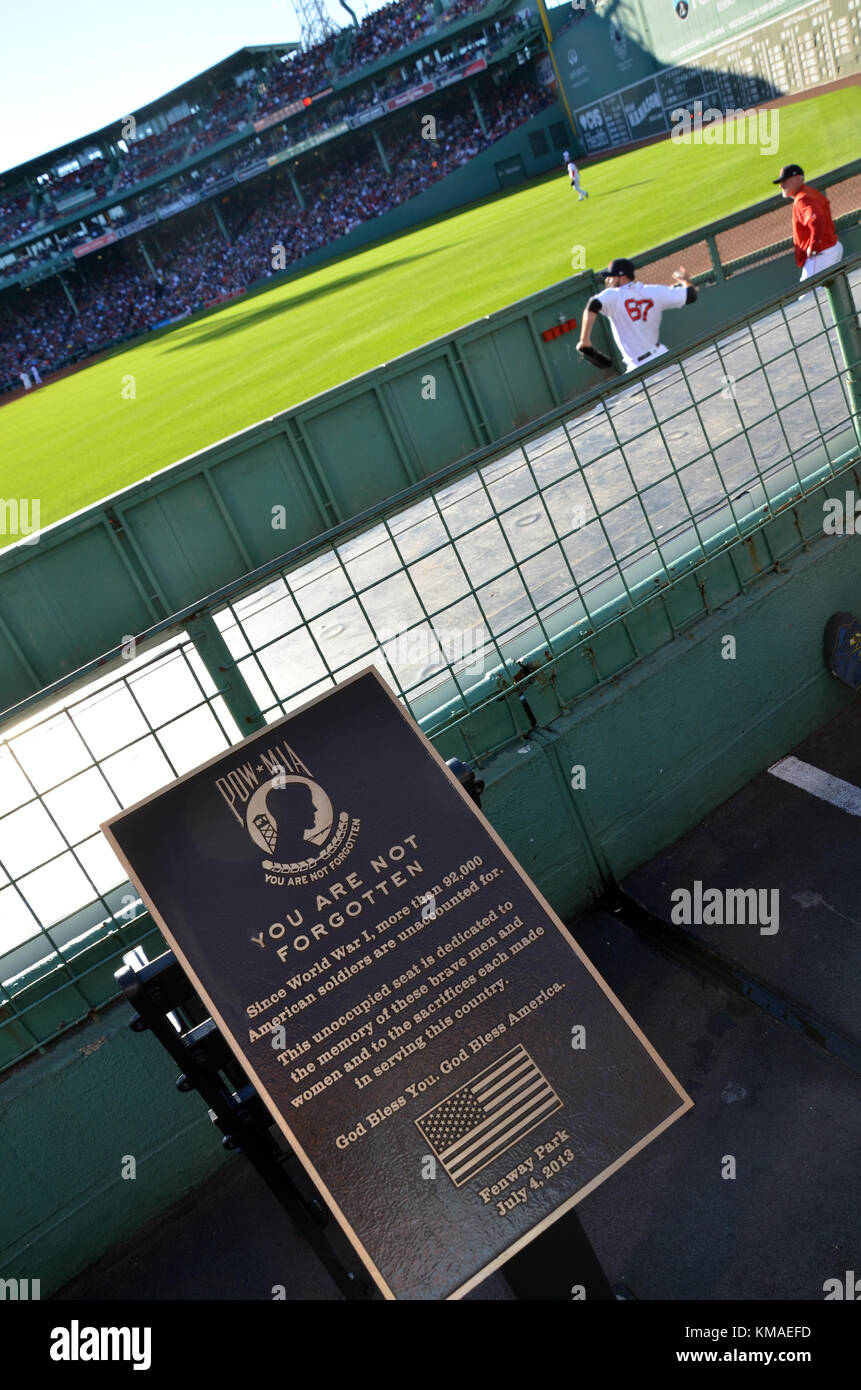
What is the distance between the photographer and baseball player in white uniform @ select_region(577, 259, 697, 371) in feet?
33.1

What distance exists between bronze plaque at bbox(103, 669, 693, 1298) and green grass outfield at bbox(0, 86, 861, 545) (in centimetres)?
1843

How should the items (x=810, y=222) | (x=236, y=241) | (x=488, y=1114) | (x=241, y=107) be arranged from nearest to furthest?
(x=488, y=1114) → (x=810, y=222) → (x=236, y=241) → (x=241, y=107)

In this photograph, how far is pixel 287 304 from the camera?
3834cm

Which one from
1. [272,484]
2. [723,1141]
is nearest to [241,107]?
[272,484]

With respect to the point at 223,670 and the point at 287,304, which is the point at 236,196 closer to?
the point at 287,304

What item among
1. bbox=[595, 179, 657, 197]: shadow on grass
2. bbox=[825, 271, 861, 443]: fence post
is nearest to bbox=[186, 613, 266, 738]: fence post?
bbox=[825, 271, 861, 443]: fence post

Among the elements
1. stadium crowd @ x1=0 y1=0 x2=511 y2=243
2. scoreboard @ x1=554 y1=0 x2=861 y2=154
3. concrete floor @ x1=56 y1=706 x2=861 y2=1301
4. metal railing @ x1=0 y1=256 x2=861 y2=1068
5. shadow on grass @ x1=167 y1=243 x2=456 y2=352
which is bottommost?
concrete floor @ x1=56 y1=706 x2=861 y2=1301

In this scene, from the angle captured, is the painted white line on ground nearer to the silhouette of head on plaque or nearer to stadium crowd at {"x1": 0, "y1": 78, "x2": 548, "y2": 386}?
the silhouette of head on plaque

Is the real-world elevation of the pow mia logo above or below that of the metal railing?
above

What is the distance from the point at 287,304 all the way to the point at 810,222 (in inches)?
1190

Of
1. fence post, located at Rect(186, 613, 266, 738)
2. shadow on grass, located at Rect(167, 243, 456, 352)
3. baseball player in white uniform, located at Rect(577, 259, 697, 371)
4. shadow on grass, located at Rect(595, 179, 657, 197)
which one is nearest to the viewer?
fence post, located at Rect(186, 613, 266, 738)

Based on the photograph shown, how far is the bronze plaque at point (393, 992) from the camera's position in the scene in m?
2.39

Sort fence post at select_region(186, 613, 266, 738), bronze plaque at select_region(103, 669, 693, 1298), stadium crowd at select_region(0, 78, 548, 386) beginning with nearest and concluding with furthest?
bronze plaque at select_region(103, 669, 693, 1298)
fence post at select_region(186, 613, 266, 738)
stadium crowd at select_region(0, 78, 548, 386)

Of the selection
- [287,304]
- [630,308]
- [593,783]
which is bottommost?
[593,783]
